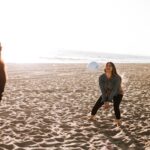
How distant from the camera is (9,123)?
33.4 ft

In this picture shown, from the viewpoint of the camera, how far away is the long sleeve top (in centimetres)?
984

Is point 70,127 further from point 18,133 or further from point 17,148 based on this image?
point 17,148

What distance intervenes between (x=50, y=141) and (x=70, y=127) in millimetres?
1563

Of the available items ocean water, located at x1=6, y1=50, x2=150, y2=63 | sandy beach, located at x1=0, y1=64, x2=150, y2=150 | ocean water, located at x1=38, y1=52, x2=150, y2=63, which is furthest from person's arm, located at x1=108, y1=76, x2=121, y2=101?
ocean water, located at x1=38, y1=52, x2=150, y2=63

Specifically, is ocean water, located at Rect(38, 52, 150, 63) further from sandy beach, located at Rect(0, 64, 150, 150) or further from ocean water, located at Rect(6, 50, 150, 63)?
sandy beach, located at Rect(0, 64, 150, 150)

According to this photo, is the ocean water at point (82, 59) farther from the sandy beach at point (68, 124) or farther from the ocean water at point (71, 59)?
the sandy beach at point (68, 124)

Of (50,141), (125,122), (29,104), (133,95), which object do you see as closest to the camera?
(50,141)

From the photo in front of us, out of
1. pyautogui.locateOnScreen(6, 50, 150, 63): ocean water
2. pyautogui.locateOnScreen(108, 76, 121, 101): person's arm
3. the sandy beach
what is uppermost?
pyautogui.locateOnScreen(108, 76, 121, 101): person's arm

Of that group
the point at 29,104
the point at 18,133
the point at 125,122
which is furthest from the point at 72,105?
the point at 18,133

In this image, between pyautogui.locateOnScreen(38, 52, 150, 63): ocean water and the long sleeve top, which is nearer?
the long sleeve top

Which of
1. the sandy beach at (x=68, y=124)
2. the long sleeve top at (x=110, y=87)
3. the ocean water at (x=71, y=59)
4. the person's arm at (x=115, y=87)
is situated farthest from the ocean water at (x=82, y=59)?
the person's arm at (x=115, y=87)

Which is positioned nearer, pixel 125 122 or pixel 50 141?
pixel 50 141

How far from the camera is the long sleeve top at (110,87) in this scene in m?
9.84

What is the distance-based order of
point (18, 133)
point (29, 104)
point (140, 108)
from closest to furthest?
point (18, 133) < point (140, 108) < point (29, 104)
